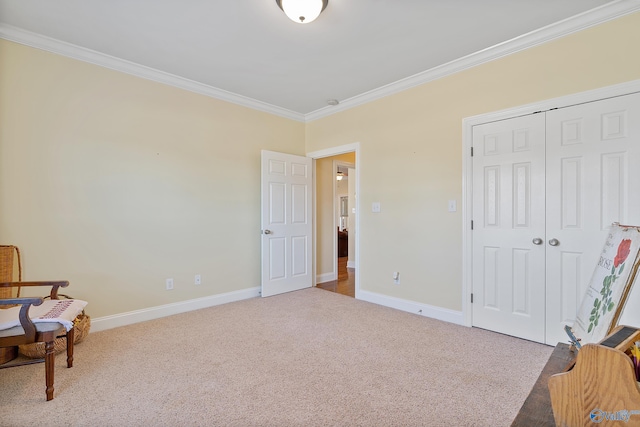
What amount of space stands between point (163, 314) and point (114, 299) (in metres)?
0.52

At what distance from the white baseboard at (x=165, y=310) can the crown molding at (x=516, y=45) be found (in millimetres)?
2990

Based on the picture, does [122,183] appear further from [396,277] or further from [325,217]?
[396,277]

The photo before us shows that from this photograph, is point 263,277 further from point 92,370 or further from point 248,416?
point 248,416

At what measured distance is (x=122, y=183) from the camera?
308cm

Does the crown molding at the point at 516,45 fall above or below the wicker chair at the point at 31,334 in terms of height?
above

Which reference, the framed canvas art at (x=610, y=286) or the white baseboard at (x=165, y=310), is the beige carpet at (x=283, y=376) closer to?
the white baseboard at (x=165, y=310)

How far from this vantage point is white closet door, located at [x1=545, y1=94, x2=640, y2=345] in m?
2.21

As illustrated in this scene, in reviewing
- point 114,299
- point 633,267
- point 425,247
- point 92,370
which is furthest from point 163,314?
point 633,267

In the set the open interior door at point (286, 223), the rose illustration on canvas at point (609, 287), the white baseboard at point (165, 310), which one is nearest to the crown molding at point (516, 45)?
the open interior door at point (286, 223)

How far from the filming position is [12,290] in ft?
8.32

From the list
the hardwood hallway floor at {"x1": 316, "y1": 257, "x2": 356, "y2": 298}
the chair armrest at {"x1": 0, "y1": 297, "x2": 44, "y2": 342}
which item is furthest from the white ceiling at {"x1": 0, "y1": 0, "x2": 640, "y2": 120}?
the hardwood hallway floor at {"x1": 316, "y1": 257, "x2": 356, "y2": 298}

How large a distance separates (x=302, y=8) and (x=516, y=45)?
1.96m

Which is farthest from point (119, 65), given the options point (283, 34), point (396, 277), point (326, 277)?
point (326, 277)

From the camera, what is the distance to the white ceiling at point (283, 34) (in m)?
2.24
